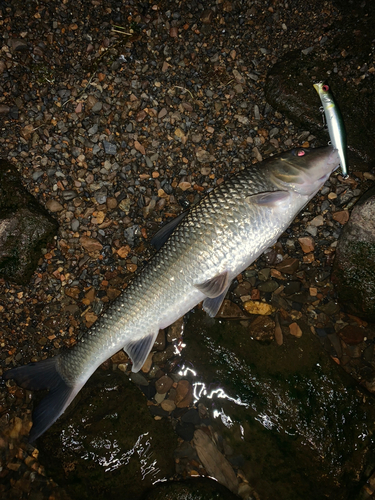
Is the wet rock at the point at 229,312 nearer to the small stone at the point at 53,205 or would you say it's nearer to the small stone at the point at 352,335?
the small stone at the point at 352,335

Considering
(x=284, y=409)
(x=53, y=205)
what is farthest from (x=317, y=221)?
(x=53, y=205)

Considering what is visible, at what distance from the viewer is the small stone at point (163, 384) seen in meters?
3.47

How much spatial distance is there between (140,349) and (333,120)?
2.90 meters

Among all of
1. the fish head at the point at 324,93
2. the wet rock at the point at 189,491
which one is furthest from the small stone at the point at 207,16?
the wet rock at the point at 189,491

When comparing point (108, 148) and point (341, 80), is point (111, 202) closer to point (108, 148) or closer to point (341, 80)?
point (108, 148)

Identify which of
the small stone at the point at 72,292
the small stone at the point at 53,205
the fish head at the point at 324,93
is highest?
the fish head at the point at 324,93

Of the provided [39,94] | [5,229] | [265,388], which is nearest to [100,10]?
[39,94]

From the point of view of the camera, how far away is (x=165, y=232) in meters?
3.20

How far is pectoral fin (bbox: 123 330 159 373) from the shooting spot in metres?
2.98

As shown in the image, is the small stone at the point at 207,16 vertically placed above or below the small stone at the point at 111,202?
above

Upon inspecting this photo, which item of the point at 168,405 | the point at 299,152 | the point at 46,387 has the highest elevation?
the point at 299,152

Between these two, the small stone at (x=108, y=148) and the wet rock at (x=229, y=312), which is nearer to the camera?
the wet rock at (x=229, y=312)

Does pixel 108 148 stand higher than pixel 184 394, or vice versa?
pixel 108 148

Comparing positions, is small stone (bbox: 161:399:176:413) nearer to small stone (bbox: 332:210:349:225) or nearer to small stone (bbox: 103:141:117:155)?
small stone (bbox: 332:210:349:225)
